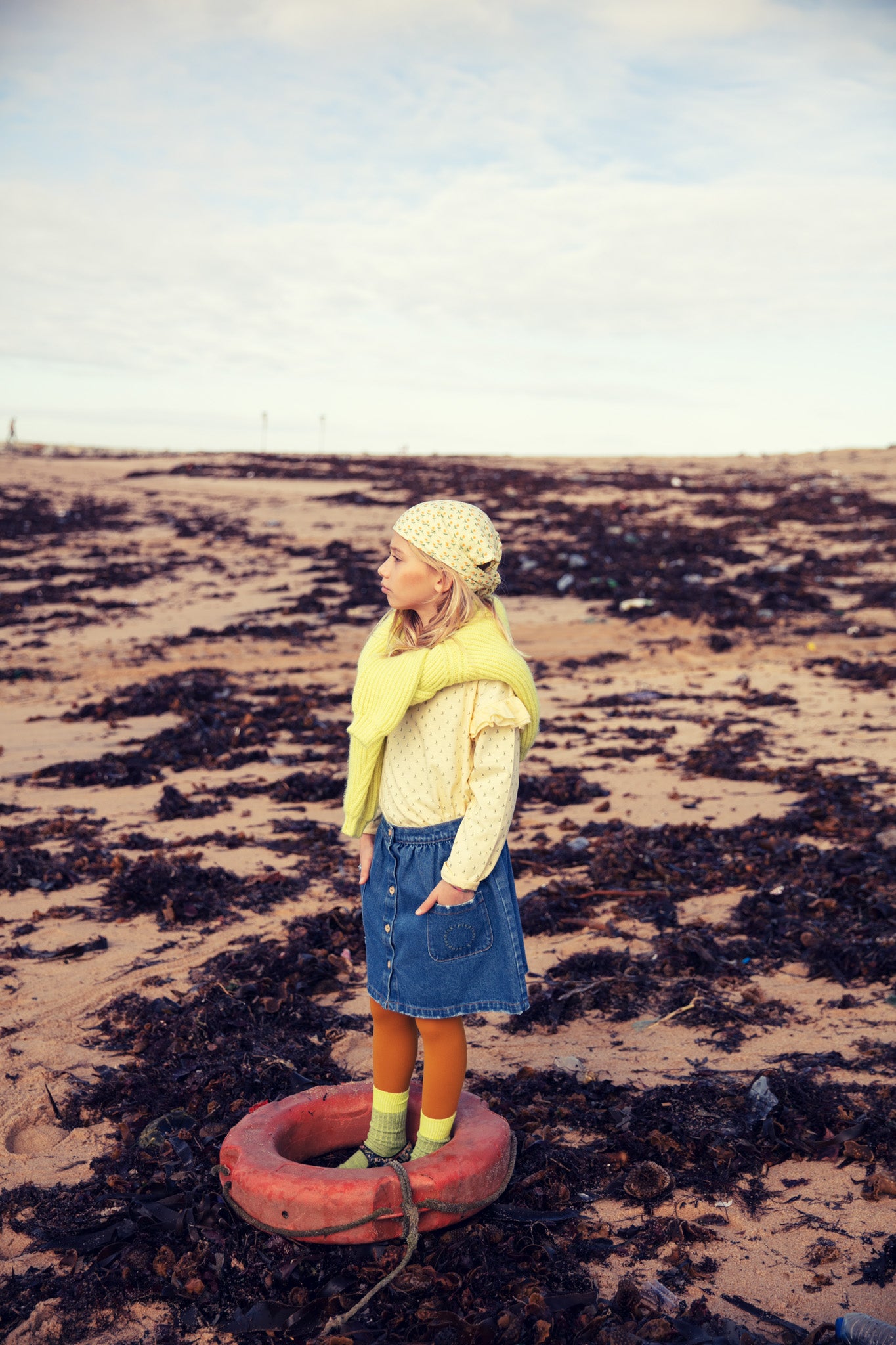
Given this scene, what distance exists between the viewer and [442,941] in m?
2.89

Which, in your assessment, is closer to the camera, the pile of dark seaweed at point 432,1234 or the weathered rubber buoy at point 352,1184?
the pile of dark seaweed at point 432,1234

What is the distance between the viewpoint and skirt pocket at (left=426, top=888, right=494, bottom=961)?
2.88 metres

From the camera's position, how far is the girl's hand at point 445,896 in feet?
9.22

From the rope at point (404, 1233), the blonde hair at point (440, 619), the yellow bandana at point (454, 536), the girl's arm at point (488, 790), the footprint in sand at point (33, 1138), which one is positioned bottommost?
the footprint in sand at point (33, 1138)

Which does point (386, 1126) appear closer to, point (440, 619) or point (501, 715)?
point (501, 715)

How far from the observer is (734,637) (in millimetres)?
13047

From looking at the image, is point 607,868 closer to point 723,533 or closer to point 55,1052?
point 55,1052

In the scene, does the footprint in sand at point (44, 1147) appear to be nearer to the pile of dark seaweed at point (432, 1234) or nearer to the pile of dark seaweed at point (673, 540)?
the pile of dark seaweed at point (432, 1234)

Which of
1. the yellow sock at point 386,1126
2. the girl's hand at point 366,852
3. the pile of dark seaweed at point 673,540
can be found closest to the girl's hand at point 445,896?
the girl's hand at point 366,852

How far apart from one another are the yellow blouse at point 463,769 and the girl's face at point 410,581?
287 mm

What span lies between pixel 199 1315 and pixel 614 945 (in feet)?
9.60

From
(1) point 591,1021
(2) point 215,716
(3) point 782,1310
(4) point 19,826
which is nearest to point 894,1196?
(3) point 782,1310

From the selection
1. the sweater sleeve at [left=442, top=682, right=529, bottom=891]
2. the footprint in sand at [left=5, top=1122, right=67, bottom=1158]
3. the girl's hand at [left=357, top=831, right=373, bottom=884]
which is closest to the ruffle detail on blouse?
the sweater sleeve at [left=442, top=682, right=529, bottom=891]

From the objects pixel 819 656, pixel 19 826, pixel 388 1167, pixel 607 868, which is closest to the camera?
pixel 388 1167
